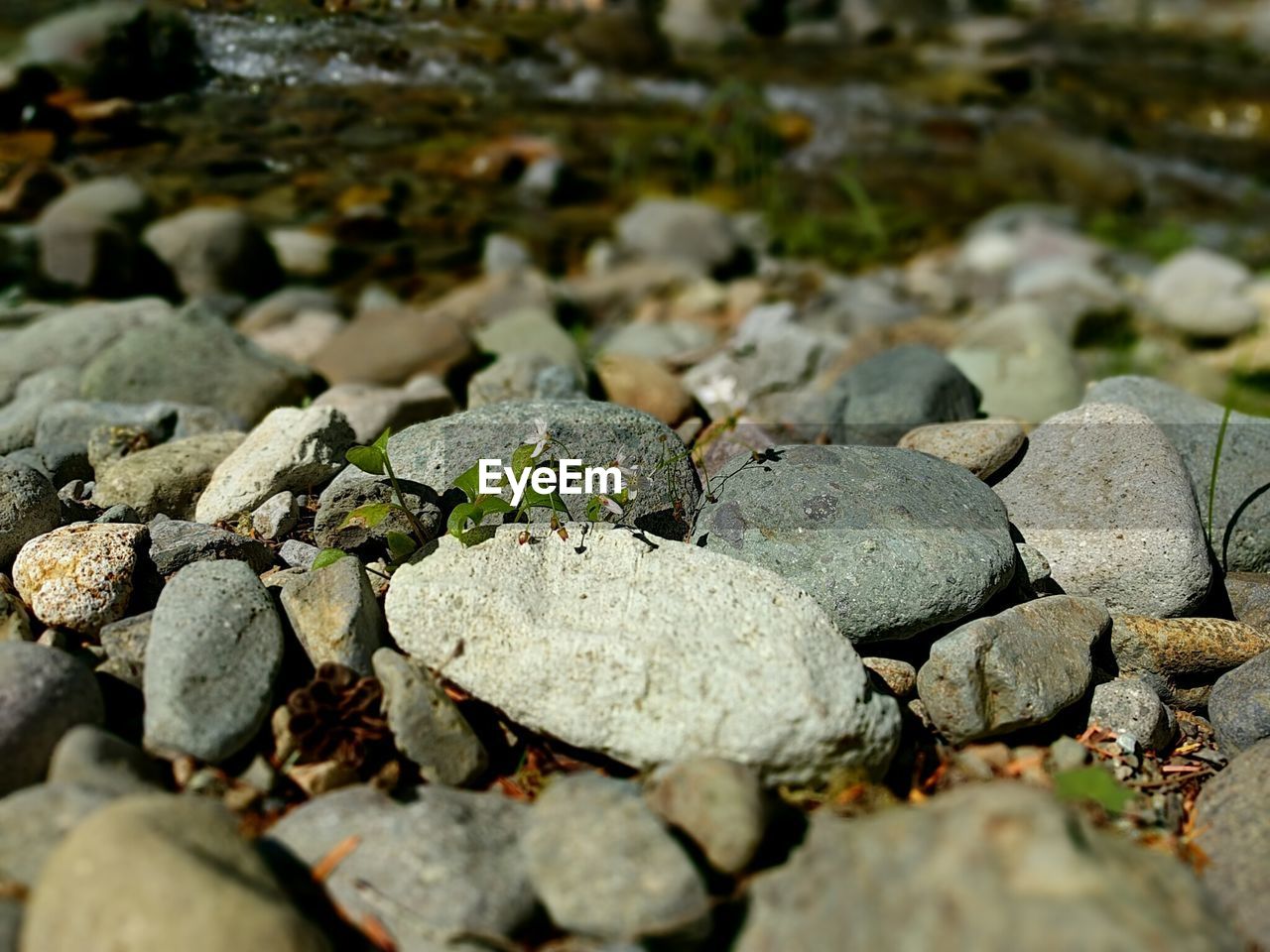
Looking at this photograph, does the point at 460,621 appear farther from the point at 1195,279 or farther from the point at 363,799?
the point at 1195,279

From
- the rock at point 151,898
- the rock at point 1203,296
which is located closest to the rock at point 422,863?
the rock at point 151,898

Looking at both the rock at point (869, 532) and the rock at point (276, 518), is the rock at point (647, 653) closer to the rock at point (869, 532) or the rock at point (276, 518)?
the rock at point (869, 532)

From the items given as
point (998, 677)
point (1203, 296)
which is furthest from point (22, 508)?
point (1203, 296)

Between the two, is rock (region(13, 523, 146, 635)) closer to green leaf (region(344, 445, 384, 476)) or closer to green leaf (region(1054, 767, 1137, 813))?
green leaf (region(344, 445, 384, 476))

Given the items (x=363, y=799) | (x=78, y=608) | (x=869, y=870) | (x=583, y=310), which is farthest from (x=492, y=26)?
(x=869, y=870)

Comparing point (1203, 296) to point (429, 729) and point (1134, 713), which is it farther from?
point (429, 729)
